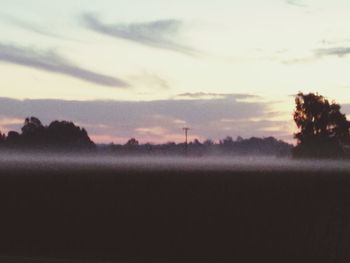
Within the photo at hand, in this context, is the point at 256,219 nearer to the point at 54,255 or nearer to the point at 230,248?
the point at 230,248

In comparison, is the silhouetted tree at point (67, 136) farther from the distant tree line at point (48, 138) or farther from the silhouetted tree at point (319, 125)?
the silhouetted tree at point (319, 125)

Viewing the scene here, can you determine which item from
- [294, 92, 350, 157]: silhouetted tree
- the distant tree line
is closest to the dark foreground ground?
[294, 92, 350, 157]: silhouetted tree

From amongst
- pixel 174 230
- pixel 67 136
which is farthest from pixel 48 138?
pixel 174 230

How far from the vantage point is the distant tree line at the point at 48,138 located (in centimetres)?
16375

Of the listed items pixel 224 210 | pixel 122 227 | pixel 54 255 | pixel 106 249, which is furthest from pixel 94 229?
pixel 224 210

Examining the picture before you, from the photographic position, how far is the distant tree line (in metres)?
164

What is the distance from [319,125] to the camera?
10019 cm

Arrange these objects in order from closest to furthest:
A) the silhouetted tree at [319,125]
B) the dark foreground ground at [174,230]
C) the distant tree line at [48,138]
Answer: the dark foreground ground at [174,230] → the silhouetted tree at [319,125] → the distant tree line at [48,138]

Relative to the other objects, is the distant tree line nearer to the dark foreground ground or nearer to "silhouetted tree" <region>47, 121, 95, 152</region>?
"silhouetted tree" <region>47, 121, 95, 152</region>

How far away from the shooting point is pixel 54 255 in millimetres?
12914

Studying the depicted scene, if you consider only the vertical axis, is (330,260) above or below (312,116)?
below

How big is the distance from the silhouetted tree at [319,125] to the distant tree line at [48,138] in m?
79.0

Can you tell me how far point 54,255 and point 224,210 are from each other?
10026mm

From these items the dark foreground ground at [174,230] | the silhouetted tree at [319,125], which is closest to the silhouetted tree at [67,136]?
the silhouetted tree at [319,125]
